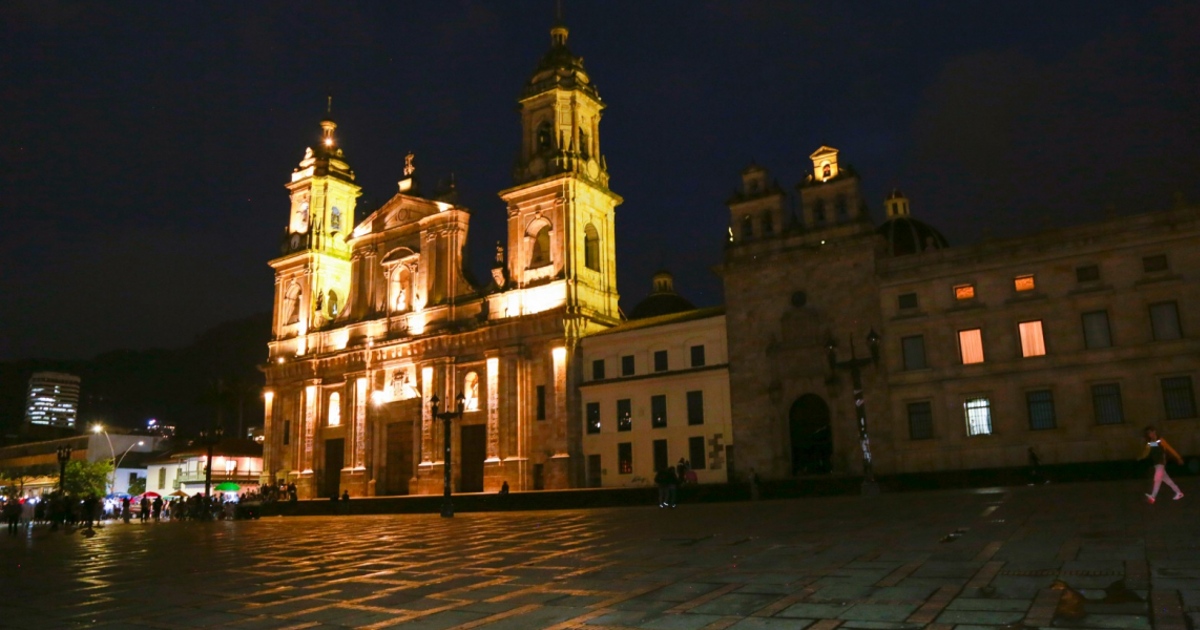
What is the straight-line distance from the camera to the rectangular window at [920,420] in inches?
1416

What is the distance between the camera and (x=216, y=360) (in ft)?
444

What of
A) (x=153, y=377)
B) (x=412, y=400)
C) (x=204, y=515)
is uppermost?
(x=153, y=377)

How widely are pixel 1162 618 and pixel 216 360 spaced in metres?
145

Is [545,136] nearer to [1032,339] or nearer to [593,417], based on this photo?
[593,417]

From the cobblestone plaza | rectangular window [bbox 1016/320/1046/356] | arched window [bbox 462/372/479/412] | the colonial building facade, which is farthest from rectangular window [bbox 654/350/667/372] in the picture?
the cobblestone plaza

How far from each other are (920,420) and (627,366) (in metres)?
16.2

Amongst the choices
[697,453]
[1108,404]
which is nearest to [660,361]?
[697,453]

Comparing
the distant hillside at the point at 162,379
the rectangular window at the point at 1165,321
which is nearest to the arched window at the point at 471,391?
the rectangular window at the point at 1165,321

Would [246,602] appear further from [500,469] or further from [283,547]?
[500,469]

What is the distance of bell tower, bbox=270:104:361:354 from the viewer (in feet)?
212

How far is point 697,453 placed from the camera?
42938mm

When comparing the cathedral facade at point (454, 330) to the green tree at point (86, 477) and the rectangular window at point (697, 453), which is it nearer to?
the rectangular window at point (697, 453)

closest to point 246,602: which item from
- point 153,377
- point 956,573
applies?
point 956,573

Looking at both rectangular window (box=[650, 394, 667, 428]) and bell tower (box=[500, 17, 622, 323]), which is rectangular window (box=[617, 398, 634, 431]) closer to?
rectangular window (box=[650, 394, 667, 428])
